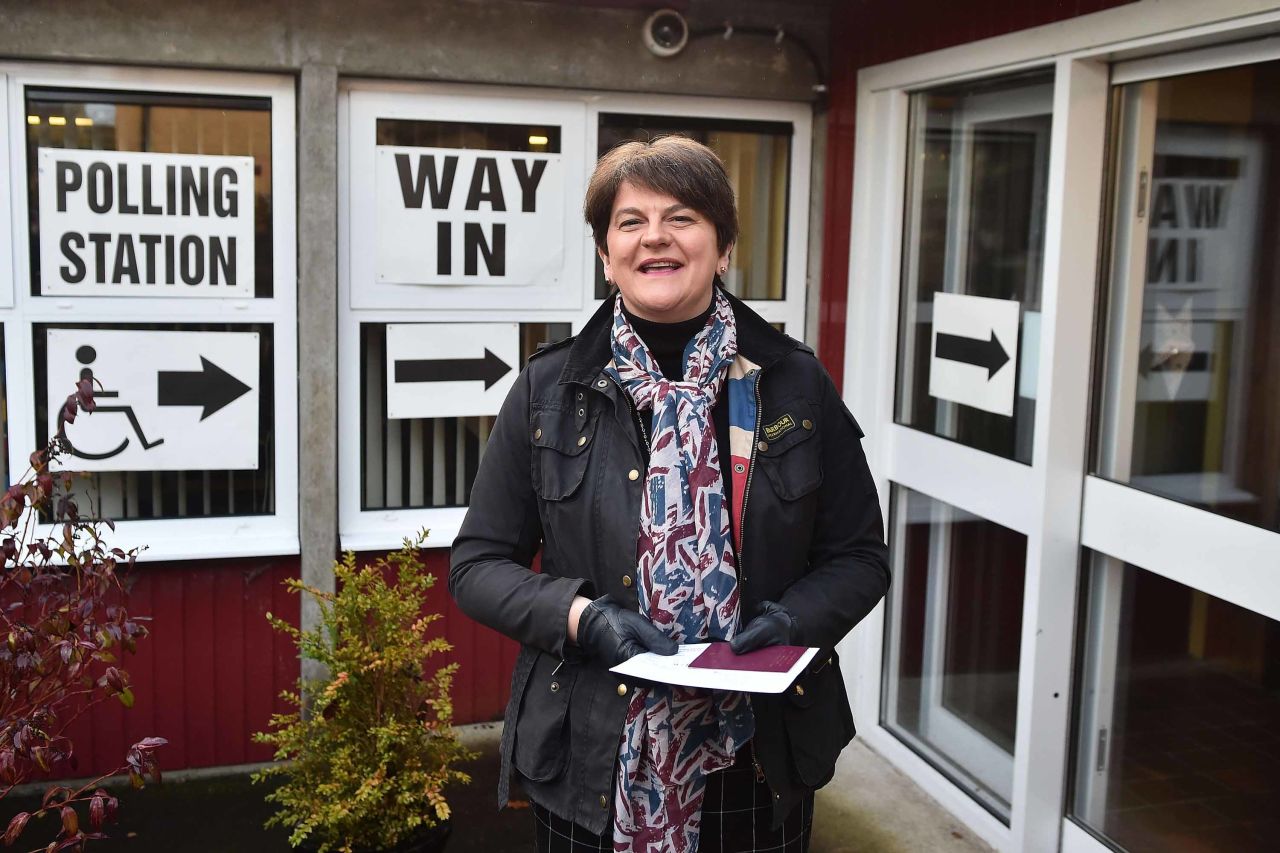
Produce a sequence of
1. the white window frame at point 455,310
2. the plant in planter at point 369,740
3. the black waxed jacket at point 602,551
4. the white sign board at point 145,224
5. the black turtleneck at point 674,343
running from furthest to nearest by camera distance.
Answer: the white window frame at point 455,310
the white sign board at point 145,224
the plant in planter at point 369,740
the black turtleneck at point 674,343
the black waxed jacket at point 602,551

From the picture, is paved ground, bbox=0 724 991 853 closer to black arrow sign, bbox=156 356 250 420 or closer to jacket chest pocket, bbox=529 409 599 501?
black arrow sign, bbox=156 356 250 420

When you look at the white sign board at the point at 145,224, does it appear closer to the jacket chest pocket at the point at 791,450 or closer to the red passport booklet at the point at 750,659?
the jacket chest pocket at the point at 791,450

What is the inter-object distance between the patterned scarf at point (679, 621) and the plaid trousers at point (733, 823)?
0.04 meters

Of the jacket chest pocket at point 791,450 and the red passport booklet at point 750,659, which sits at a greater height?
the jacket chest pocket at point 791,450

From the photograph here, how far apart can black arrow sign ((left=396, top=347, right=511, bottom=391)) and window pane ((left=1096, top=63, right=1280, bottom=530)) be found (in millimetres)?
2257

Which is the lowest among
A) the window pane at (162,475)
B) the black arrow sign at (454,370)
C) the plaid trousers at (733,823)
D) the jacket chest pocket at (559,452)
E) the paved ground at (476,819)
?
the paved ground at (476,819)

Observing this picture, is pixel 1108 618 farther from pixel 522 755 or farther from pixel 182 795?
pixel 182 795

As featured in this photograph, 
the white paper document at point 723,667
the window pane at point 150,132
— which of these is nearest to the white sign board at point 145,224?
the window pane at point 150,132

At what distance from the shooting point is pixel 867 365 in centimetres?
493

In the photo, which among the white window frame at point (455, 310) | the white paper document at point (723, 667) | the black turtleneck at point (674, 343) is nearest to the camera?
the white paper document at point (723, 667)

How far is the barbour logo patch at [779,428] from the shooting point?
85.9 inches

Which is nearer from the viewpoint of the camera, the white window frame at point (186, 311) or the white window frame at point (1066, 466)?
the white window frame at point (1066, 466)

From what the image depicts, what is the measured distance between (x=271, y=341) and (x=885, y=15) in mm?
2515

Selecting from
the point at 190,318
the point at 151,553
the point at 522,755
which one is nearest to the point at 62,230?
the point at 190,318
